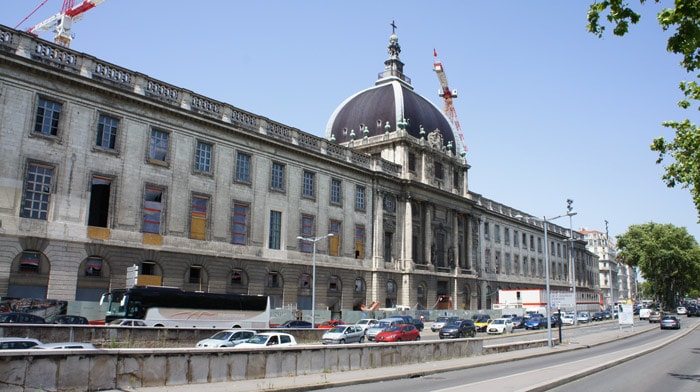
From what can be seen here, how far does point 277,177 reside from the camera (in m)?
A: 47.8

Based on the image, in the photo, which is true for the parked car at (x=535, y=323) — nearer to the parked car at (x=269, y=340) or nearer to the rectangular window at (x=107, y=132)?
the parked car at (x=269, y=340)

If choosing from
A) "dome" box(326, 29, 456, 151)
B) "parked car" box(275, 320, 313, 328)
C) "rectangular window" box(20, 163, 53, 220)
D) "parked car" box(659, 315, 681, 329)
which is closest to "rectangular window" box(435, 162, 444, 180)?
"dome" box(326, 29, 456, 151)

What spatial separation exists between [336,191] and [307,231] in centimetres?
640

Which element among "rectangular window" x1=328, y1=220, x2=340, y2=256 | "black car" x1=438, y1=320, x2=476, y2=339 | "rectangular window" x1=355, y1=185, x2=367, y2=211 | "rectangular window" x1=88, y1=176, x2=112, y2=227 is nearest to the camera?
"rectangular window" x1=88, y1=176, x2=112, y2=227

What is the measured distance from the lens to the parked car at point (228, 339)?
22781mm

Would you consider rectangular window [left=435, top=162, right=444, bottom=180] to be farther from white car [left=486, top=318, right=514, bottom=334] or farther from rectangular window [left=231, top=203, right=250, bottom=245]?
rectangular window [left=231, top=203, right=250, bottom=245]

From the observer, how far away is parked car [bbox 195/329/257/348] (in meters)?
22.8

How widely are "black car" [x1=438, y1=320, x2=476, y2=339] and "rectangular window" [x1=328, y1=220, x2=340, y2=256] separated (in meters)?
15.0

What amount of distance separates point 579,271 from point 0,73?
11372cm

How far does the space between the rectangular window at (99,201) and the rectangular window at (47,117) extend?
3.84m

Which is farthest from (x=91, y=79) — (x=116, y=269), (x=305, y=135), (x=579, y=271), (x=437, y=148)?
(x=579, y=271)

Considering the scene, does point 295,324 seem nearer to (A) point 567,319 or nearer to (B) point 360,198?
(B) point 360,198

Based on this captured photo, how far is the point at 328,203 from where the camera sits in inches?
2074

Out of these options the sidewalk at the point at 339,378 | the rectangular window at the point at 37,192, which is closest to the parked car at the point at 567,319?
the sidewalk at the point at 339,378
